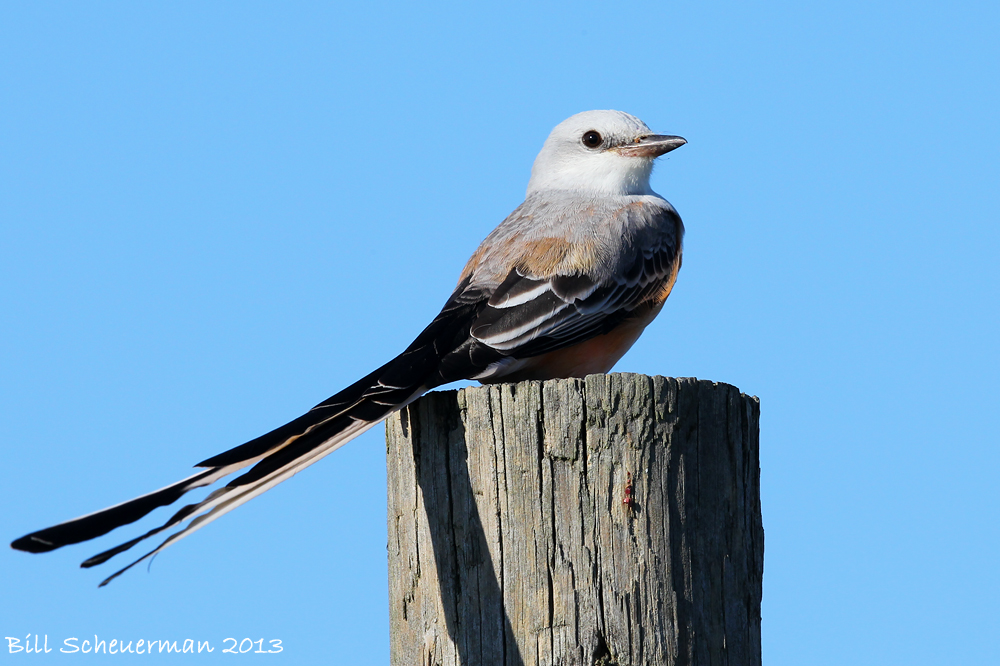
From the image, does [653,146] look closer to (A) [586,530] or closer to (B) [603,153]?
(B) [603,153]

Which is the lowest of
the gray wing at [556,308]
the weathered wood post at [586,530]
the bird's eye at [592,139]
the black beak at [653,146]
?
the weathered wood post at [586,530]

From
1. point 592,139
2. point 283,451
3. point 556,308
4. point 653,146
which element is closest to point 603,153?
point 592,139

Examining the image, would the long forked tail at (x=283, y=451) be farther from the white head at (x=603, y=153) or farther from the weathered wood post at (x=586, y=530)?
the white head at (x=603, y=153)

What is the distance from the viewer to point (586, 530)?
4051 millimetres

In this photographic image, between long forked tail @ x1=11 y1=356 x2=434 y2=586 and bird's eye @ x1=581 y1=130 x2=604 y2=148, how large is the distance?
3.37m

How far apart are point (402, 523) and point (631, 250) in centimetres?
271

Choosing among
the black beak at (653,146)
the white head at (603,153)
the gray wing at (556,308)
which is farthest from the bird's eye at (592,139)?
the gray wing at (556,308)

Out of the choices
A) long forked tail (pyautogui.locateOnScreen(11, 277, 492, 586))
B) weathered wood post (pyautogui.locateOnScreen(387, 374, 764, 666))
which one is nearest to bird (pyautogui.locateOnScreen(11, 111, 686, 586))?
long forked tail (pyautogui.locateOnScreen(11, 277, 492, 586))

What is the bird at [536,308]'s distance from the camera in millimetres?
4238

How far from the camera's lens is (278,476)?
4.32 m

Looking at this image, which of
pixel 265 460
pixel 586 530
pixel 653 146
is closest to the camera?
pixel 586 530

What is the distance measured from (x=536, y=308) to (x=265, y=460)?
2.08 m

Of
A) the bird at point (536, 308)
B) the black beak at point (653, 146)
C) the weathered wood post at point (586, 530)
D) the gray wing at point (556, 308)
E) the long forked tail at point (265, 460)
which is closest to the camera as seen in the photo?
the long forked tail at point (265, 460)

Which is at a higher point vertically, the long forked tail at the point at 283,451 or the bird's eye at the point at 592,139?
the bird's eye at the point at 592,139
